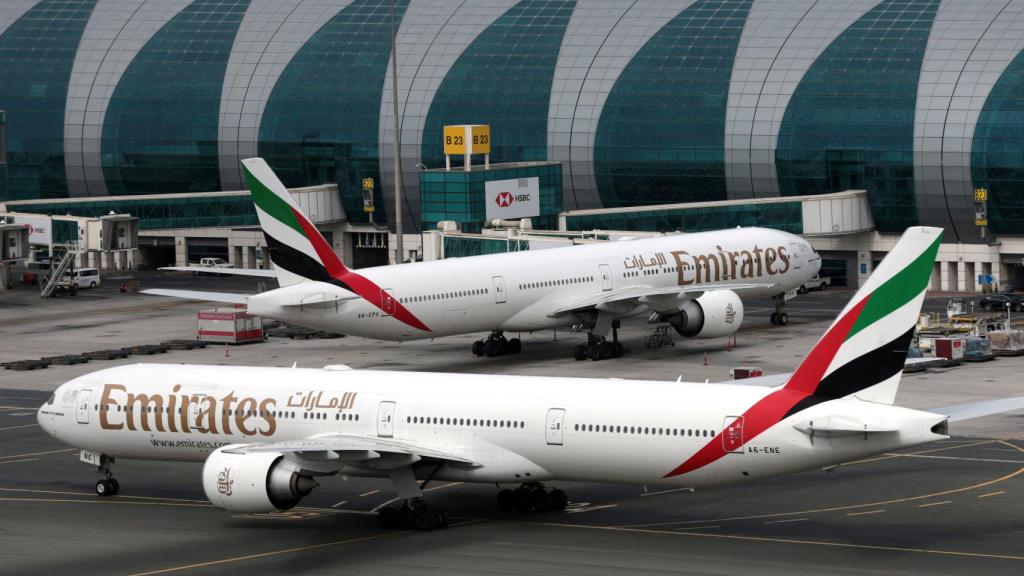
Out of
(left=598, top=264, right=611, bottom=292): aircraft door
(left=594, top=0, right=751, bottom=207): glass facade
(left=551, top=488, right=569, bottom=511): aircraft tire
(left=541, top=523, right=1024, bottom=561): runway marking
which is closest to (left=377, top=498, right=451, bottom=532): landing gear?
(left=541, top=523, right=1024, bottom=561): runway marking

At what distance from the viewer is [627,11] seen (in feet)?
422

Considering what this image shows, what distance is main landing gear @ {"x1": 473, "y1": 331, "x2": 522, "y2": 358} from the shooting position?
3351 inches

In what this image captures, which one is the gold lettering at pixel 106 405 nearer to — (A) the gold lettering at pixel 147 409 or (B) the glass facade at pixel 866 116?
(A) the gold lettering at pixel 147 409

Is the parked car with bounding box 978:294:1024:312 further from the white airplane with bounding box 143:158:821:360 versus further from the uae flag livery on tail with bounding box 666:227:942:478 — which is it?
the uae flag livery on tail with bounding box 666:227:942:478

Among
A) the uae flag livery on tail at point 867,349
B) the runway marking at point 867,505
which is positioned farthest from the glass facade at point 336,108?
the uae flag livery on tail at point 867,349

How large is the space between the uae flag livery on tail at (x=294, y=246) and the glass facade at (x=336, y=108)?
181ft

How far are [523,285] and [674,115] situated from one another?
43.0m

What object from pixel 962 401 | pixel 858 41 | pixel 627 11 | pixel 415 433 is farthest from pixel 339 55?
pixel 415 433

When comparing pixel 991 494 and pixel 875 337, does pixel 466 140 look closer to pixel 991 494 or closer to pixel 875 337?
pixel 991 494

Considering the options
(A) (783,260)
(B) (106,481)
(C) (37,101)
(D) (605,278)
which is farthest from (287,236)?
(C) (37,101)

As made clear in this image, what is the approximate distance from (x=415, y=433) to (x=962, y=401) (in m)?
27.9

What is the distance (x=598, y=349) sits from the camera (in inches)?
3292

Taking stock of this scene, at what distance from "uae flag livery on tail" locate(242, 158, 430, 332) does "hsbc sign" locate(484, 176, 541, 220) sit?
33.5m

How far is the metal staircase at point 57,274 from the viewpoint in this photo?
11894 centimetres
